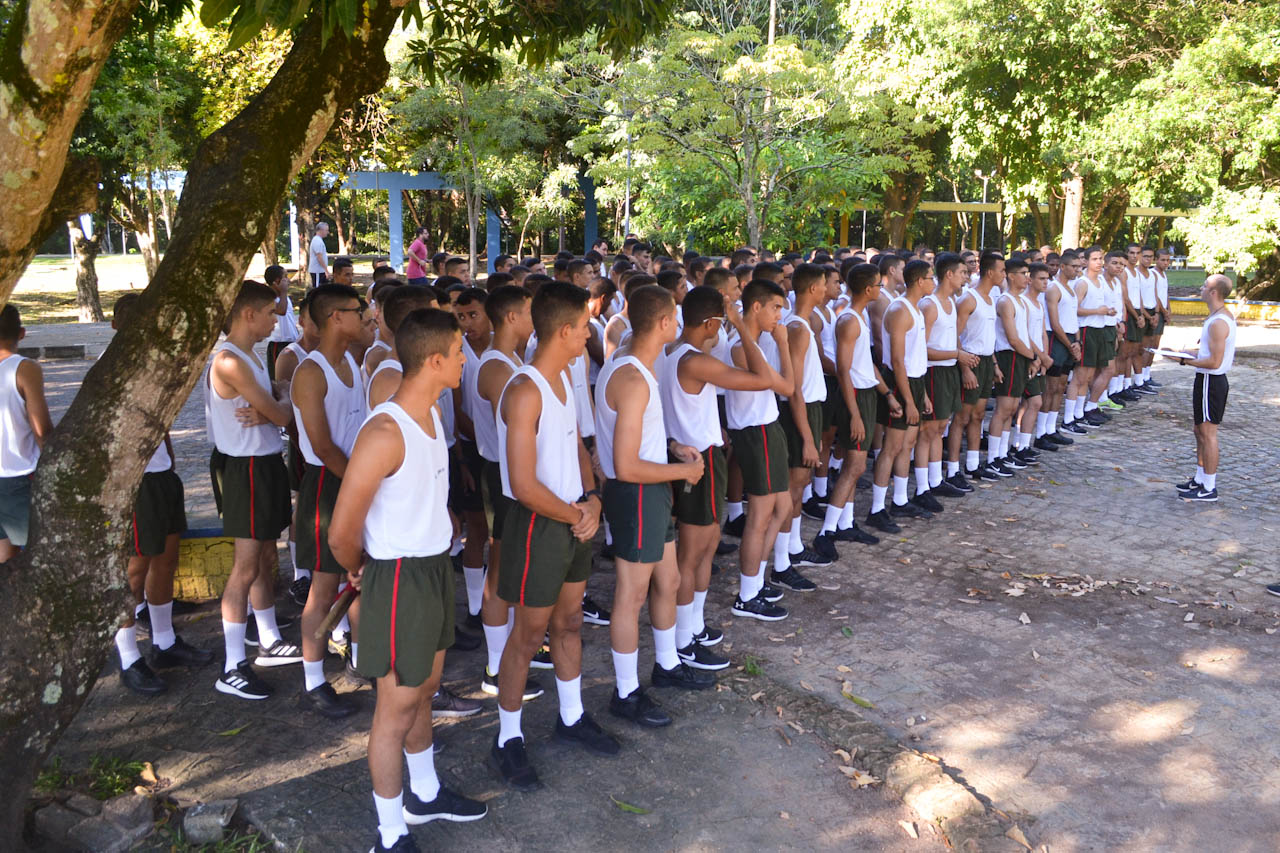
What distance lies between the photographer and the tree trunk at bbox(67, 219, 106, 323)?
20.7 meters

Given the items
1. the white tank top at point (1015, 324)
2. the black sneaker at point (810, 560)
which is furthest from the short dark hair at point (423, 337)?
the white tank top at point (1015, 324)

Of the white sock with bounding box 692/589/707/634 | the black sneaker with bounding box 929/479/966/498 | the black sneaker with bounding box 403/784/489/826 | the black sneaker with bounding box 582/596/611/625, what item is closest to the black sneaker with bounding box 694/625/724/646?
the white sock with bounding box 692/589/707/634

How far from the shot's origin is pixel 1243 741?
15.1 feet

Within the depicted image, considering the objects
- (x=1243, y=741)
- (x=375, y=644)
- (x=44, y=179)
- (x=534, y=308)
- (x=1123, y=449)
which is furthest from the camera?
(x=1123, y=449)

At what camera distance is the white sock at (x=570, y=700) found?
452 cm

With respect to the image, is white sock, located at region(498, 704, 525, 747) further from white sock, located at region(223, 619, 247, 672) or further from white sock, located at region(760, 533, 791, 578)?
white sock, located at region(760, 533, 791, 578)

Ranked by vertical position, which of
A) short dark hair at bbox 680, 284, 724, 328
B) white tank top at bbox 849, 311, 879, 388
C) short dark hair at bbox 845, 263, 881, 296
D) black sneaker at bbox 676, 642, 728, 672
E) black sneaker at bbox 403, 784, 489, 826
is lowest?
black sneaker at bbox 403, 784, 489, 826

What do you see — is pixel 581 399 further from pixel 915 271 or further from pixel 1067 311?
pixel 1067 311

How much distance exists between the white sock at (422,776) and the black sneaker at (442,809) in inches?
0.7

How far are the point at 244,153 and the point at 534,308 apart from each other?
1263 mm

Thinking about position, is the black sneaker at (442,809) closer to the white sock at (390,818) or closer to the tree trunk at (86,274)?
the white sock at (390,818)

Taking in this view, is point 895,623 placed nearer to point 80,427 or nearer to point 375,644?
point 375,644

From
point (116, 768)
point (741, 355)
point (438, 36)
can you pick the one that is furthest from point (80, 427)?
point (741, 355)

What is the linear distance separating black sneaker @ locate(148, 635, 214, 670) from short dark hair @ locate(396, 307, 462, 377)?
277 centimetres
